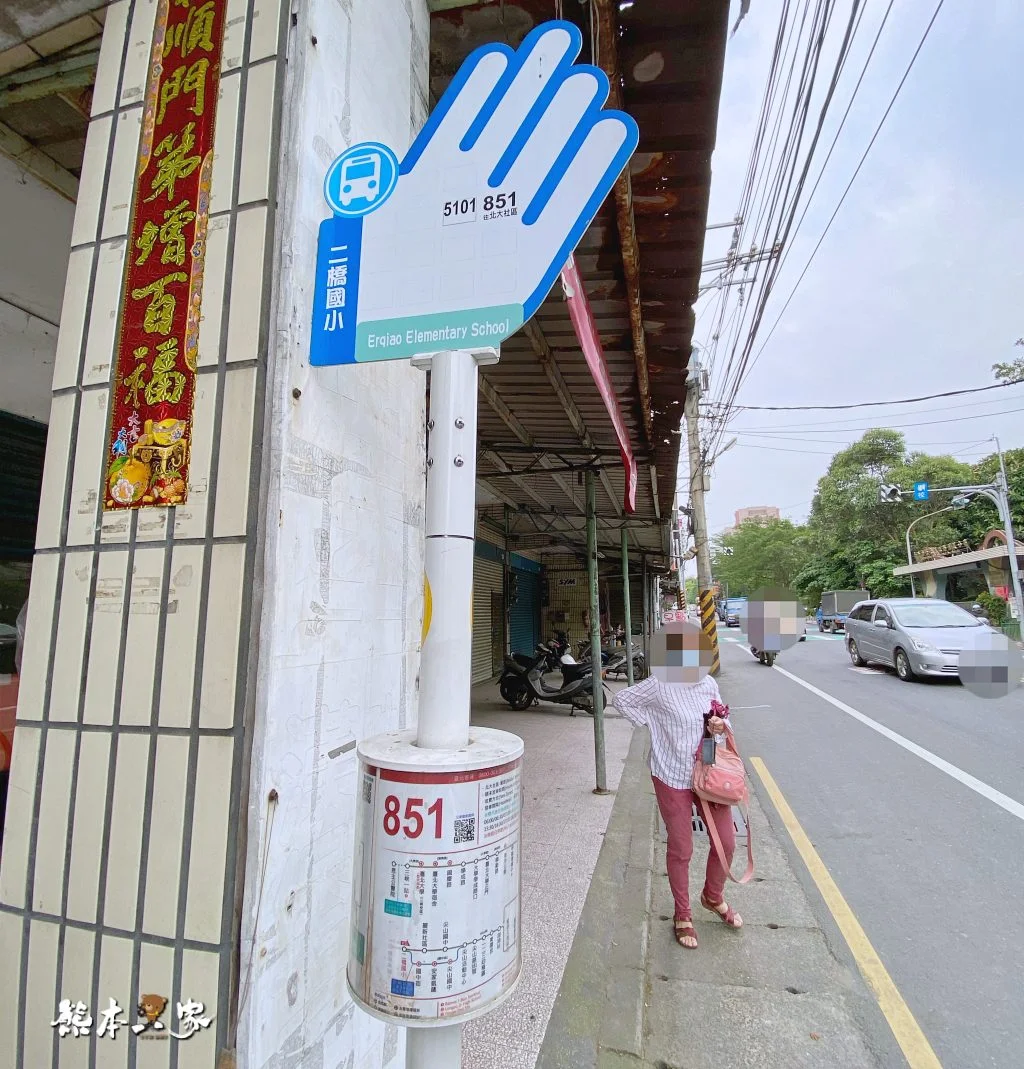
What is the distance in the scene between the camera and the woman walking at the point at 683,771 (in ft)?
10.2

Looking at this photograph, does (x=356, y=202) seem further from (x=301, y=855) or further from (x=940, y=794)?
(x=940, y=794)

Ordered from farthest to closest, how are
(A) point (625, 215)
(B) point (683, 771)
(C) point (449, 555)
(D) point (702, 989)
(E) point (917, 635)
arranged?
(E) point (917, 635)
(B) point (683, 771)
(D) point (702, 989)
(A) point (625, 215)
(C) point (449, 555)

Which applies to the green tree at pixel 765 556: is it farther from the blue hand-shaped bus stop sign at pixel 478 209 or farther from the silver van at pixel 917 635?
the blue hand-shaped bus stop sign at pixel 478 209

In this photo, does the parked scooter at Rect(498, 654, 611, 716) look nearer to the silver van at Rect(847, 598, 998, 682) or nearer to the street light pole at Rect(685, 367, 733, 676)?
the street light pole at Rect(685, 367, 733, 676)

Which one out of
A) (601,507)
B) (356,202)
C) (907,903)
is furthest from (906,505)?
(356,202)

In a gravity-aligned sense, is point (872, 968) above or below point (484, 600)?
below

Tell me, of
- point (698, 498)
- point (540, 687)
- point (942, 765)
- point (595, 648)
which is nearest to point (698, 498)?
point (698, 498)

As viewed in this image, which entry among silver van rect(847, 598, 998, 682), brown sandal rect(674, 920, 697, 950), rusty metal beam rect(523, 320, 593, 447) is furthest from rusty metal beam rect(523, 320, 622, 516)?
silver van rect(847, 598, 998, 682)

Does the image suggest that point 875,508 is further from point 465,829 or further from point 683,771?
point 465,829

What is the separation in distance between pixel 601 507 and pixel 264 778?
336 inches

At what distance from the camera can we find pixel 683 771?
10.2ft

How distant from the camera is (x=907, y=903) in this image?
3.46 m

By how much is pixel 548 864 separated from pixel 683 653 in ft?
5.65

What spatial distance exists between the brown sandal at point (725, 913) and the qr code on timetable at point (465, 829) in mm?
2988
